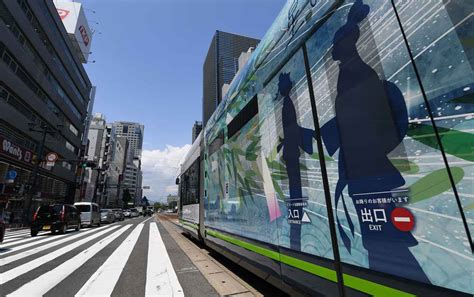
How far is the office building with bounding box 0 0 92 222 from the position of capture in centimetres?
2153

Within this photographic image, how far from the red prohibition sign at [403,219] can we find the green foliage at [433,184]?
0.08 meters

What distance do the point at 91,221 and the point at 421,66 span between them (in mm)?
22508

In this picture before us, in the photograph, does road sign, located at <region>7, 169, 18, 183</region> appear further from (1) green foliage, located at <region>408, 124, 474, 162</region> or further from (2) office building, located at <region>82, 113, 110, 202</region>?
(2) office building, located at <region>82, 113, 110, 202</region>

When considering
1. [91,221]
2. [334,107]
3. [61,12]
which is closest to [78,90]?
[61,12]

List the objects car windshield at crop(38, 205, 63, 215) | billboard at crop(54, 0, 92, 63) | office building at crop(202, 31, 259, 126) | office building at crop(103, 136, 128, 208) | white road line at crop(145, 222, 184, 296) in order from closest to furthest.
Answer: white road line at crop(145, 222, 184, 296) → car windshield at crop(38, 205, 63, 215) → billboard at crop(54, 0, 92, 63) → office building at crop(202, 31, 259, 126) → office building at crop(103, 136, 128, 208)

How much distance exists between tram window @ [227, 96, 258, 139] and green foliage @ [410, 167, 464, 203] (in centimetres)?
234

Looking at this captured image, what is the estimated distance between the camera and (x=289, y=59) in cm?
269

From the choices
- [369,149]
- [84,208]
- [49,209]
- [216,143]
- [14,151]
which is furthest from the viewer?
[14,151]

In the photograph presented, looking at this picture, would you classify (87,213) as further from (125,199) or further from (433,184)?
(125,199)

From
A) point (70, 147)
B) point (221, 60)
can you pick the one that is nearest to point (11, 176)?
point (70, 147)

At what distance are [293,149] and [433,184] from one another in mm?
1317

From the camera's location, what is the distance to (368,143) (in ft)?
5.61

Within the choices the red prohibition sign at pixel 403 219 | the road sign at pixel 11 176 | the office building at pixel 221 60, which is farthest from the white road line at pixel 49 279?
the office building at pixel 221 60

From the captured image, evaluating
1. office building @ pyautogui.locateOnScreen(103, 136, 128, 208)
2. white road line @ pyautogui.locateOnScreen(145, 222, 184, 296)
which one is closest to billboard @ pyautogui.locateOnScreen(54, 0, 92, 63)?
office building @ pyautogui.locateOnScreen(103, 136, 128, 208)
